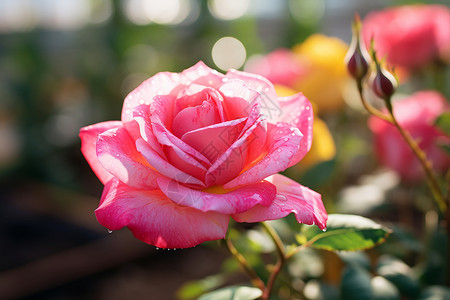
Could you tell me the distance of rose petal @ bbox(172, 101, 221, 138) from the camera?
278mm

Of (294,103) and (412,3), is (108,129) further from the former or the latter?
(412,3)

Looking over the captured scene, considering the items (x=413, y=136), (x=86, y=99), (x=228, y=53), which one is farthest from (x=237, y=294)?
(x=86, y=99)

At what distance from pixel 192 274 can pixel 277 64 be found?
1.84 ft

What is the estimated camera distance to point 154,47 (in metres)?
2.10

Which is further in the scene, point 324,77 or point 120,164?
point 324,77

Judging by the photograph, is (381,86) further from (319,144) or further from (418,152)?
(319,144)

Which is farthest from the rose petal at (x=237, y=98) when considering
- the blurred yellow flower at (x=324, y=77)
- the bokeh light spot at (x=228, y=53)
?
the bokeh light spot at (x=228, y=53)

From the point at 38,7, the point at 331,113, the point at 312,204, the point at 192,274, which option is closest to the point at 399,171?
the point at 331,113

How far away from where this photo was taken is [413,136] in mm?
490

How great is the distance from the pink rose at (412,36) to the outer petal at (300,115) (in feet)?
1.31

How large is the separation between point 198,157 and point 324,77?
0.40 meters

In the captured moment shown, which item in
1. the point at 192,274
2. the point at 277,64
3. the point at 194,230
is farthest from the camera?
the point at 192,274

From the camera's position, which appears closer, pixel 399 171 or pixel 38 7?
pixel 399 171

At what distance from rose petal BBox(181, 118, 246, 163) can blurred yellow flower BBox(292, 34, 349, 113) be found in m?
0.36
